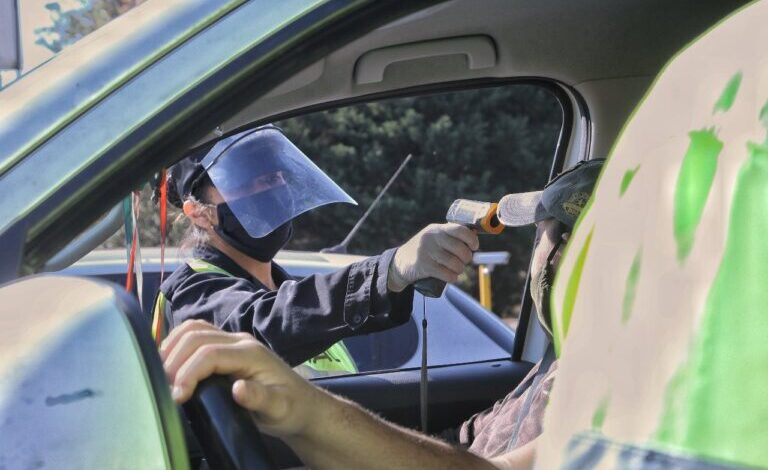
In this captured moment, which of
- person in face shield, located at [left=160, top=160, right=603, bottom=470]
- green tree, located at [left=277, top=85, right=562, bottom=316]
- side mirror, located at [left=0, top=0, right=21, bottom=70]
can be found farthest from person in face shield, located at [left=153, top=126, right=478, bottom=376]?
green tree, located at [left=277, top=85, right=562, bottom=316]

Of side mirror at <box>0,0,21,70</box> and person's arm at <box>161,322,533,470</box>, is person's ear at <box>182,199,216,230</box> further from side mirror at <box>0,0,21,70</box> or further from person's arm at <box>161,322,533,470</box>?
person's arm at <box>161,322,533,470</box>

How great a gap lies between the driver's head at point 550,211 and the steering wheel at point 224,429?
1.05 metres

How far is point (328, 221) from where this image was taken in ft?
45.6

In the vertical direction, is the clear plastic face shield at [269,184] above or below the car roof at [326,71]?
below

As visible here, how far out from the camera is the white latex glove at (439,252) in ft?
7.57

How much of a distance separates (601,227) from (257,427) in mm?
563

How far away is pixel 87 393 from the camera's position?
1.03 m

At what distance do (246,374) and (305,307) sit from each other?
1.36 metres

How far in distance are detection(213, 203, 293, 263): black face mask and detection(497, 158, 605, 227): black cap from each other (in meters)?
1.19

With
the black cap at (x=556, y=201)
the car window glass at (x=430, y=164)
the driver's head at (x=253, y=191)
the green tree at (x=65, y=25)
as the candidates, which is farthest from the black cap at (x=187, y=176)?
the car window glass at (x=430, y=164)

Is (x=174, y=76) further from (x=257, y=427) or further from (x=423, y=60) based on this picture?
(x=423, y=60)

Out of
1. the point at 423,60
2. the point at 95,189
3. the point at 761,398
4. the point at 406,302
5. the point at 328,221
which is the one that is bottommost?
the point at 328,221

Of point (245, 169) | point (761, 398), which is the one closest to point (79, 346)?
point (761, 398)

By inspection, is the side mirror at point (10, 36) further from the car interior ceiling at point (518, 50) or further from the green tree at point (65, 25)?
the green tree at point (65, 25)
